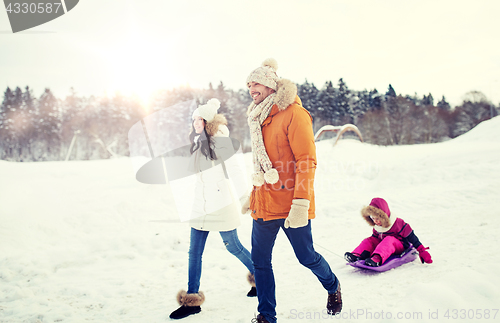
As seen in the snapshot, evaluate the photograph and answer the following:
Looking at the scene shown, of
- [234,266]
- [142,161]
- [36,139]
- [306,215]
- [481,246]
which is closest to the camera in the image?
[306,215]

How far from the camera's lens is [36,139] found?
3894 centimetres

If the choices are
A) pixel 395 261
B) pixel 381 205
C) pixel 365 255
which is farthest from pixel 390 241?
pixel 381 205

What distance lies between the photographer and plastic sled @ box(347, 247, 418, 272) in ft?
11.0

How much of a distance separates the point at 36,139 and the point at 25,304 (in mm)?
45107

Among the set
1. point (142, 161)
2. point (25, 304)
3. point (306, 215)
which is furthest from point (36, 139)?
point (306, 215)

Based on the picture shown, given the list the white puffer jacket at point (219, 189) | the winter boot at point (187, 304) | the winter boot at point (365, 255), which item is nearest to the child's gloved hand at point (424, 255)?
the winter boot at point (365, 255)

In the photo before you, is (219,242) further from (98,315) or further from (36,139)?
(36,139)

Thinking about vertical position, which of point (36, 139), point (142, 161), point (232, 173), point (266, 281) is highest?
point (36, 139)

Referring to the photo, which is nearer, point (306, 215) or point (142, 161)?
point (306, 215)

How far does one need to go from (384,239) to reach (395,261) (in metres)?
0.28

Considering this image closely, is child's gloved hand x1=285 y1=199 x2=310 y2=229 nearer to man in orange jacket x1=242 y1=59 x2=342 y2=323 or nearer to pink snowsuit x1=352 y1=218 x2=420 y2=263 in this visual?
man in orange jacket x1=242 y1=59 x2=342 y2=323

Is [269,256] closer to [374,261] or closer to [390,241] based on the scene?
[374,261]

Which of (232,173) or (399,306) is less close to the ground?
(232,173)

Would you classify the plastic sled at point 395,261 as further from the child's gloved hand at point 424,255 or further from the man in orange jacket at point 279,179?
the man in orange jacket at point 279,179
